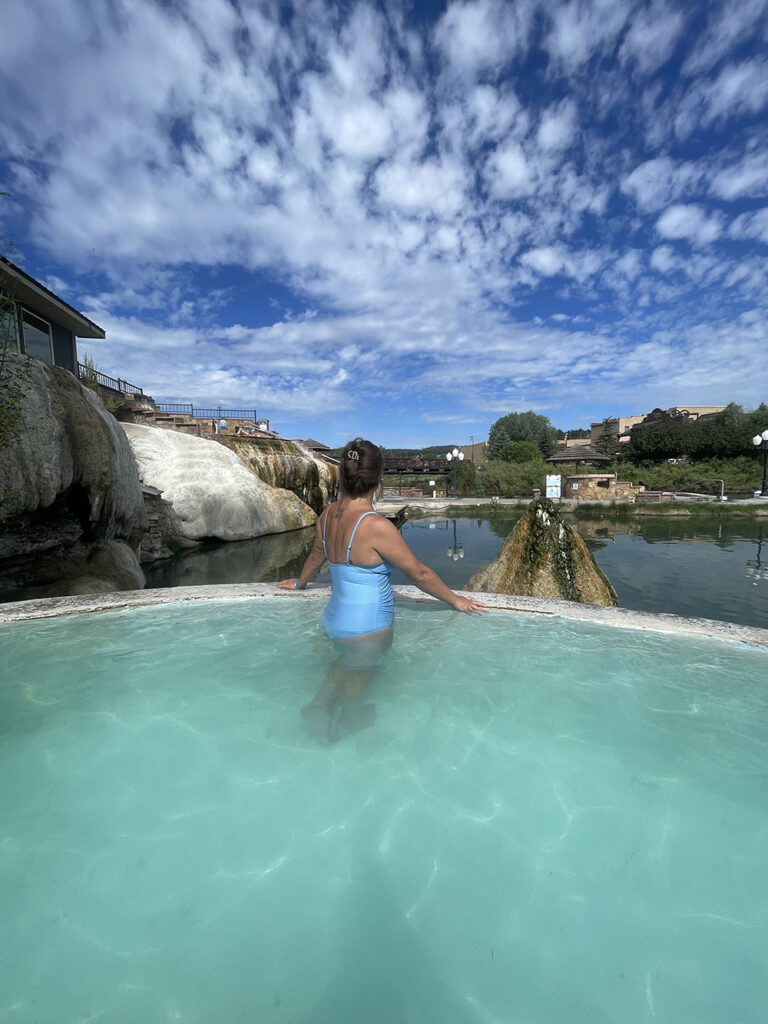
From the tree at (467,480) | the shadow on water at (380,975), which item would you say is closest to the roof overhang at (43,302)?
the shadow on water at (380,975)

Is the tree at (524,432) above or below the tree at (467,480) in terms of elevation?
above

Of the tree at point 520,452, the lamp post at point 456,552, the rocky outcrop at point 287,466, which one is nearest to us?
the lamp post at point 456,552

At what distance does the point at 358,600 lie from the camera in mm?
2957

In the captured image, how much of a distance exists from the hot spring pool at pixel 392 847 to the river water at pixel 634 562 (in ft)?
21.4

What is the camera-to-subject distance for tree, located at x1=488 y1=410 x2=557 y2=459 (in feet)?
201

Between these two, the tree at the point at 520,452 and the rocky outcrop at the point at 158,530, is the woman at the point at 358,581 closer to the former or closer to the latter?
the rocky outcrop at the point at 158,530

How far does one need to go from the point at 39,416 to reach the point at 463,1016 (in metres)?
9.22

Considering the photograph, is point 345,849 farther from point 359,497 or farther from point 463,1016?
point 359,497

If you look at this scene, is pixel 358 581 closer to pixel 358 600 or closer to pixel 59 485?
pixel 358 600

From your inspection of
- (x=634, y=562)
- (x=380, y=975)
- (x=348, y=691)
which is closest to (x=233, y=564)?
(x=348, y=691)

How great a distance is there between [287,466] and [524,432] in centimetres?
4805

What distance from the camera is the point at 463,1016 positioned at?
1.27 metres

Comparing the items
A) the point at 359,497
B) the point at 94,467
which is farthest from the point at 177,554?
the point at 359,497

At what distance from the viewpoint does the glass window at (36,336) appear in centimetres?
1335
